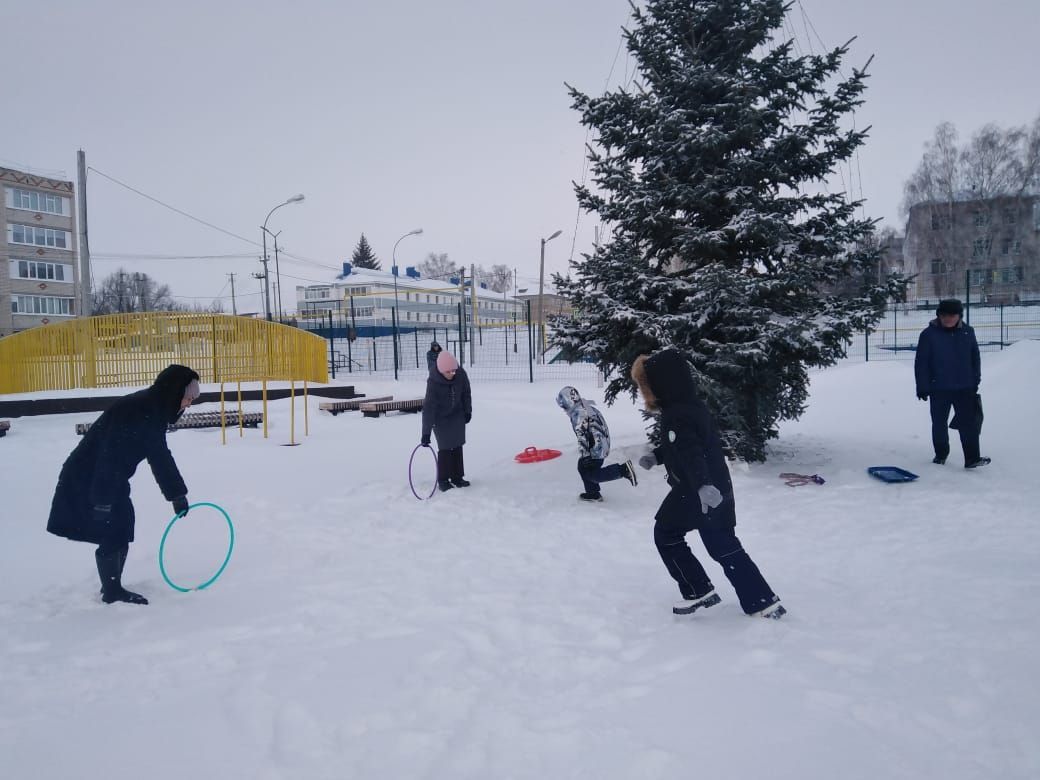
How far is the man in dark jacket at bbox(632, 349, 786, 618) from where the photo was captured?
164 inches

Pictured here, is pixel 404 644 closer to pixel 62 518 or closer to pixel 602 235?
pixel 62 518

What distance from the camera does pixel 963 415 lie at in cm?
777

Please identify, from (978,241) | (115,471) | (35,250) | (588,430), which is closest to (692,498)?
(588,430)

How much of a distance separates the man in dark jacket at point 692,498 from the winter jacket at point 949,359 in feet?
16.2

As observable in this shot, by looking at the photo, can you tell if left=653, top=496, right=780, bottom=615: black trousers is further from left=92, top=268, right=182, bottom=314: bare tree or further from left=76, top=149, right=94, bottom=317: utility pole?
left=92, top=268, right=182, bottom=314: bare tree

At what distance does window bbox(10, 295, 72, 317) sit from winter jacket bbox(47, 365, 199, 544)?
219ft

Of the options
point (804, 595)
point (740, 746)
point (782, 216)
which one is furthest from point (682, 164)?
point (740, 746)

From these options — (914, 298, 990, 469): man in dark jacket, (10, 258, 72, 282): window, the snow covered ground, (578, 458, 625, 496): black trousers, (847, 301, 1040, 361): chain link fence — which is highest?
(10, 258, 72, 282): window

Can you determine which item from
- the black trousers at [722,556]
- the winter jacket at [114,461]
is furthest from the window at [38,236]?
the black trousers at [722,556]

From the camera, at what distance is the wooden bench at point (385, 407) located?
1530 cm

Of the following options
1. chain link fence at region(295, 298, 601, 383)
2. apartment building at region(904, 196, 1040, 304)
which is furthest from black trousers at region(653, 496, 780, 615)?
apartment building at region(904, 196, 1040, 304)

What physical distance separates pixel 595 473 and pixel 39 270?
226 feet

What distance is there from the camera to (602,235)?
31.4 feet

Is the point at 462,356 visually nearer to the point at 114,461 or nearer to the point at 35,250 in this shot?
the point at 114,461
